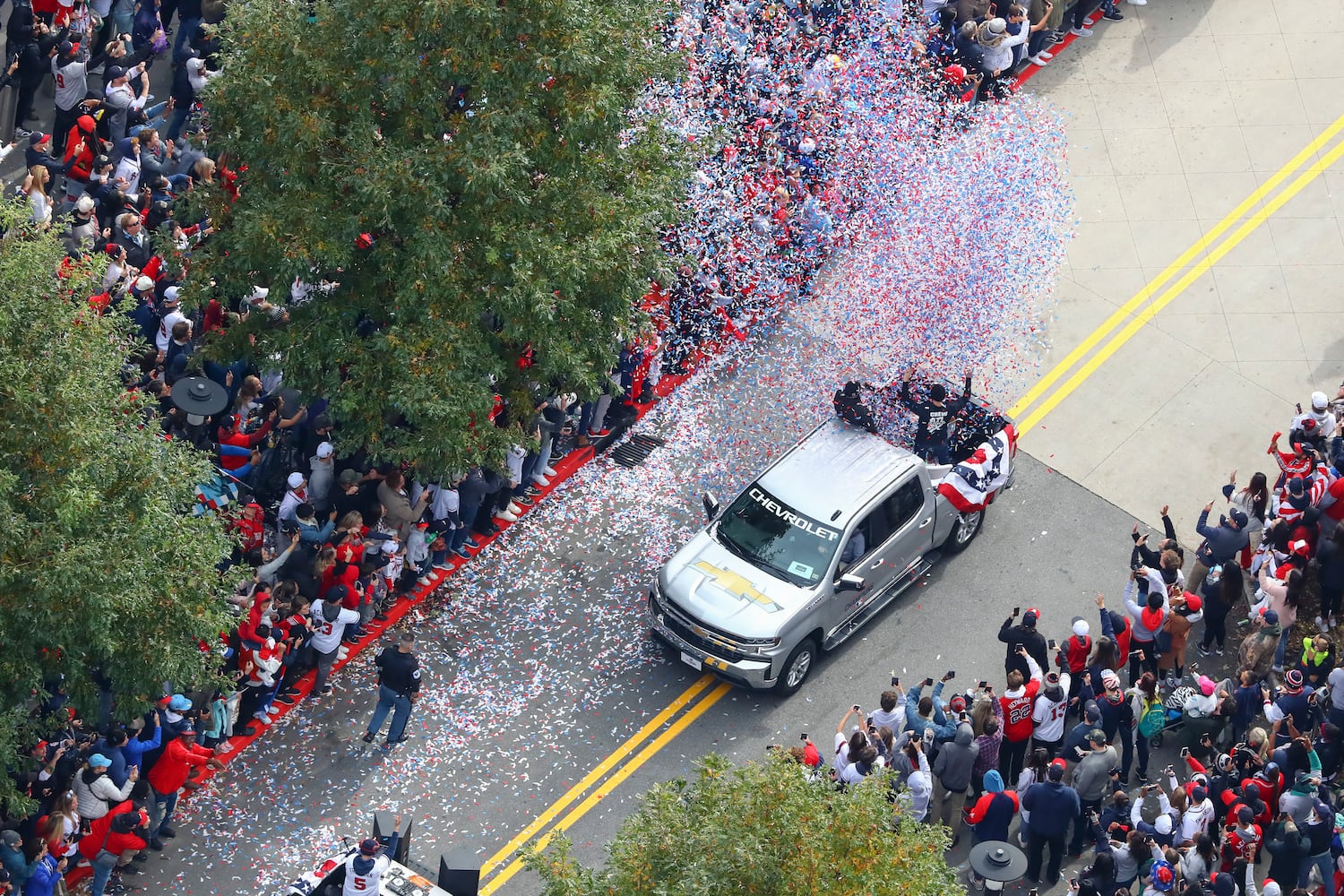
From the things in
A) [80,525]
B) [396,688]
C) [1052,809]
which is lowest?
[1052,809]

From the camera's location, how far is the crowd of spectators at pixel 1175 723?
20.7m

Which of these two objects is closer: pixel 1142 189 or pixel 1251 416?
pixel 1251 416

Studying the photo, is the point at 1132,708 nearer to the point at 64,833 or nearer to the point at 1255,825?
the point at 1255,825

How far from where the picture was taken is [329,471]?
23.7 metres

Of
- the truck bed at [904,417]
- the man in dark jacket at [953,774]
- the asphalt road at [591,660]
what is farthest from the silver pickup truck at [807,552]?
the man in dark jacket at [953,774]

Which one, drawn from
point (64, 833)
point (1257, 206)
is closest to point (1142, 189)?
point (1257, 206)

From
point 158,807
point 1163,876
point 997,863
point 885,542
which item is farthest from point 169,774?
point 1163,876

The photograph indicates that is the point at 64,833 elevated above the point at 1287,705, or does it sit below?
above

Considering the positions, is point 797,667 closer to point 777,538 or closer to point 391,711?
point 777,538

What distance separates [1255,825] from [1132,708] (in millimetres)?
1962

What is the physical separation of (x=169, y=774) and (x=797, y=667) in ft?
21.4

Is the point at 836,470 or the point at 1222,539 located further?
the point at 836,470

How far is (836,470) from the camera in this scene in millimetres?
24172

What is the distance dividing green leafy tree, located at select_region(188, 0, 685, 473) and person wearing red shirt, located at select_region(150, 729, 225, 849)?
3.48 metres
